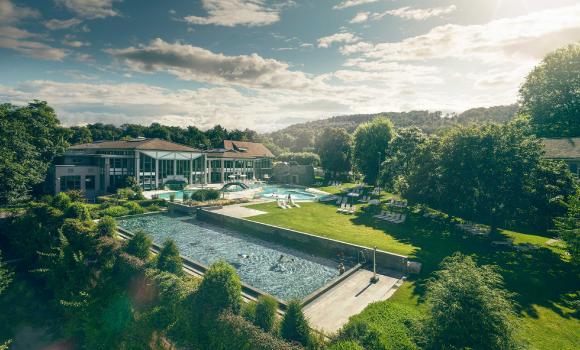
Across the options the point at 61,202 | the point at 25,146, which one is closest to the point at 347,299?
the point at 61,202

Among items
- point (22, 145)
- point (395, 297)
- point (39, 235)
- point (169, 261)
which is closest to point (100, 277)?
point (169, 261)

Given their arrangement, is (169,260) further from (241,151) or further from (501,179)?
(241,151)

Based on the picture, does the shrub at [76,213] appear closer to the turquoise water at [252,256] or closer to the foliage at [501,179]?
the turquoise water at [252,256]

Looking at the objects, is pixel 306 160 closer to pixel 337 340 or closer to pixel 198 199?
pixel 198 199

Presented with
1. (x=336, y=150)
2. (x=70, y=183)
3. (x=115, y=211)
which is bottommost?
(x=115, y=211)

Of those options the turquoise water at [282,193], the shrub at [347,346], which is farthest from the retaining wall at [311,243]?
the turquoise water at [282,193]

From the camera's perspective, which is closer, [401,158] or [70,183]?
[401,158]

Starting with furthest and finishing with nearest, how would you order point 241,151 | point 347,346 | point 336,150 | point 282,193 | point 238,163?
point 241,151, point 238,163, point 336,150, point 282,193, point 347,346

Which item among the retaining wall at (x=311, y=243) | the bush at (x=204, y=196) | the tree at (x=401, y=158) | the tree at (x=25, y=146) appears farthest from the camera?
the tree at (x=401, y=158)
